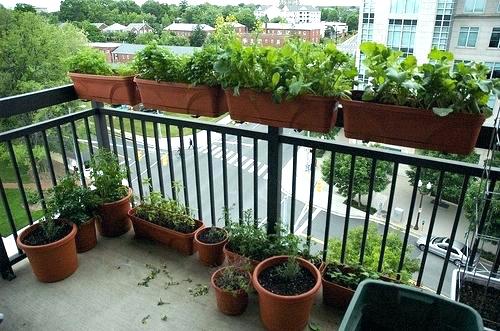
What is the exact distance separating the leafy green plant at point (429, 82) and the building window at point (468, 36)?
156 mm

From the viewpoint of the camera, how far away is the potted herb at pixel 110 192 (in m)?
2.40

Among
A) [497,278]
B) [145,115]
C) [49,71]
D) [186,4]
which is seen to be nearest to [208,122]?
[145,115]

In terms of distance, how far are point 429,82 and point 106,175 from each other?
6.61 feet

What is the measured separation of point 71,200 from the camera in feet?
7.37

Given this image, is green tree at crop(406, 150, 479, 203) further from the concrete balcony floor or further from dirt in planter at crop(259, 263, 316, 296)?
the concrete balcony floor

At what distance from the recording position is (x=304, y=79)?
1.52 m

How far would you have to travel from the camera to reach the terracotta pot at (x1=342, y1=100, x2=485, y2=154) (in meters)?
1.30

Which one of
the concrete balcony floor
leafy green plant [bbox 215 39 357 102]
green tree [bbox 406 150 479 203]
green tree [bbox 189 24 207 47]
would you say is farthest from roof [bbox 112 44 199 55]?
green tree [bbox 406 150 479 203]

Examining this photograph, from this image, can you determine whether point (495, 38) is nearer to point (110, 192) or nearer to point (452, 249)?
point (452, 249)

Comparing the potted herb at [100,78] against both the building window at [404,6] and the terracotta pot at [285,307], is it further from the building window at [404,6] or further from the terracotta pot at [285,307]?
the building window at [404,6]

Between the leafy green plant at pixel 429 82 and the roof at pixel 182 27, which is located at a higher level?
the roof at pixel 182 27

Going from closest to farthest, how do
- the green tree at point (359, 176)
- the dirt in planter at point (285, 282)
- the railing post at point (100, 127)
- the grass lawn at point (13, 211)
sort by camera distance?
the dirt in planter at point (285, 282)
the grass lawn at point (13, 211)
the railing post at point (100, 127)
the green tree at point (359, 176)

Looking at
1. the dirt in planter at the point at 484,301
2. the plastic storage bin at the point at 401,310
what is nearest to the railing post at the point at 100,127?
the plastic storage bin at the point at 401,310

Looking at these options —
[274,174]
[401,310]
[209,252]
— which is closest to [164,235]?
[209,252]
